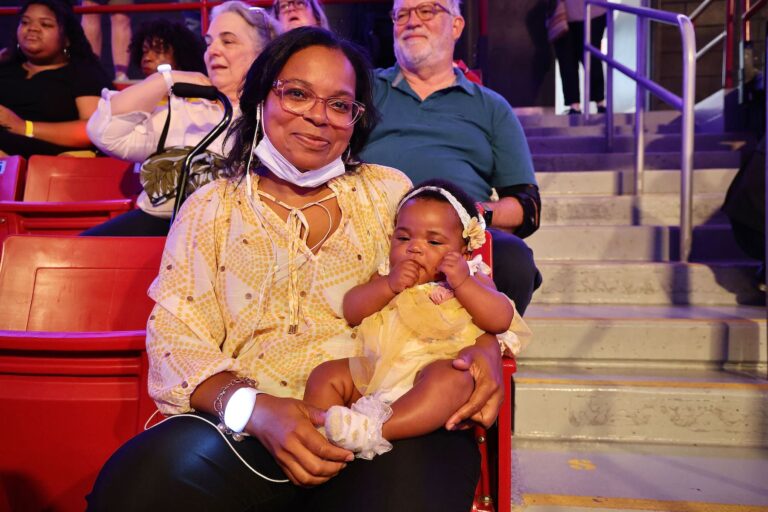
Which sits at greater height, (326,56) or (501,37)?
(501,37)

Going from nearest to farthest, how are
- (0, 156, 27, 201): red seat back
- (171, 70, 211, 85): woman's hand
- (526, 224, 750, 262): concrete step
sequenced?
(171, 70, 211, 85): woman's hand < (0, 156, 27, 201): red seat back < (526, 224, 750, 262): concrete step

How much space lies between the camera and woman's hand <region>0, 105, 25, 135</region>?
11.8 feet

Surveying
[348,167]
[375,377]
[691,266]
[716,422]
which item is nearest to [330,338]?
[375,377]

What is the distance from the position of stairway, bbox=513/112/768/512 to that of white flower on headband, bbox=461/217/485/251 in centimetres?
87

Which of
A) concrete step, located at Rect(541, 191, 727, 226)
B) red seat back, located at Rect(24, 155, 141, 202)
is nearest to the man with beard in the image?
concrete step, located at Rect(541, 191, 727, 226)

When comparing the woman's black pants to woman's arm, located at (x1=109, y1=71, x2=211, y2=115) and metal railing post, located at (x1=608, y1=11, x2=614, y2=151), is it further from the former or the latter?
metal railing post, located at (x1=608, y1=11, x2=614, y2=151)

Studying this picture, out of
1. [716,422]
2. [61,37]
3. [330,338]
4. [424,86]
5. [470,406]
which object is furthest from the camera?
[61,37]

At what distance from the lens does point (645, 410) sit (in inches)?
96.8

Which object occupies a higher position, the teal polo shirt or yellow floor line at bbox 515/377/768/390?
the teal polo shirt

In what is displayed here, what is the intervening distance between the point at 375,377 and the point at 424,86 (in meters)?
1.56

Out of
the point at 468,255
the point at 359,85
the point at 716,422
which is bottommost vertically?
the point at 716,422

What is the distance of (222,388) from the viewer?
1.32 m

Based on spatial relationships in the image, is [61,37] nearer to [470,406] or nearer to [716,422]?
[470,406]

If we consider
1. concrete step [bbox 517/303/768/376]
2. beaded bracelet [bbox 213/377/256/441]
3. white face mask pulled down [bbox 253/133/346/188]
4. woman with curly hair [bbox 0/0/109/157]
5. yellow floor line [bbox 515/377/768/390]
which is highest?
woman with curly hair [bbox 0/0/109/157]
